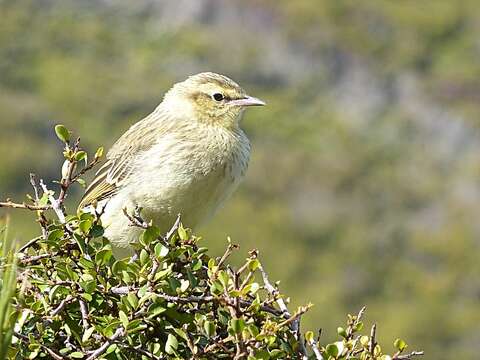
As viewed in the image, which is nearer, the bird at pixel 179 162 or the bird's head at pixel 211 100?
the bird at pixel 179 162

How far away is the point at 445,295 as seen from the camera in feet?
180

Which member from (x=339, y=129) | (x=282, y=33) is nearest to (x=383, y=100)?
(x=339, y=129)

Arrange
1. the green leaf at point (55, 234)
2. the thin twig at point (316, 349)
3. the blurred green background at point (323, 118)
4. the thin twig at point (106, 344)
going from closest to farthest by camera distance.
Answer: the thin twig at point (106, 344) < the thin twig at point (316, 349) < the green leaf at point (55, 234) < the blurred green background at point (323, 118)

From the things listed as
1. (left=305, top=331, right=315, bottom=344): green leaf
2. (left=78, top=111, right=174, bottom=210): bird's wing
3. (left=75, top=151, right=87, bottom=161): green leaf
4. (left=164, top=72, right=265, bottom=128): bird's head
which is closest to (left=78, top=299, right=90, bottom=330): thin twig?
(left=75, top=151, right=87, bottom=161): green leaf

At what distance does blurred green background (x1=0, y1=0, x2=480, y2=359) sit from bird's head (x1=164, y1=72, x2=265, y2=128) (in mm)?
39932

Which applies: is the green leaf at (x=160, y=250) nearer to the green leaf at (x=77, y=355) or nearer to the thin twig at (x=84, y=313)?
the thin twig at (x=84, y=313)

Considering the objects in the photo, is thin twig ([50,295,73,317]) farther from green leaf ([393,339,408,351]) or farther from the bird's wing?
the bird's wing

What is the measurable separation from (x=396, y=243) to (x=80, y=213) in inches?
2127

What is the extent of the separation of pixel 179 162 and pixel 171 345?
221 cm

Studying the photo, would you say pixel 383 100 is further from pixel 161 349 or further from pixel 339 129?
pixel 161 349

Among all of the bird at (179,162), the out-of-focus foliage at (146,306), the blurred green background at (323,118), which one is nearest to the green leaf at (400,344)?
the out-of-focus foliage at (146,306)

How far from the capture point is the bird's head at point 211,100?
5.43 metres

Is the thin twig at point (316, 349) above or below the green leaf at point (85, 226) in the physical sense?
below

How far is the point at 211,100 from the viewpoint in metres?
5.55
